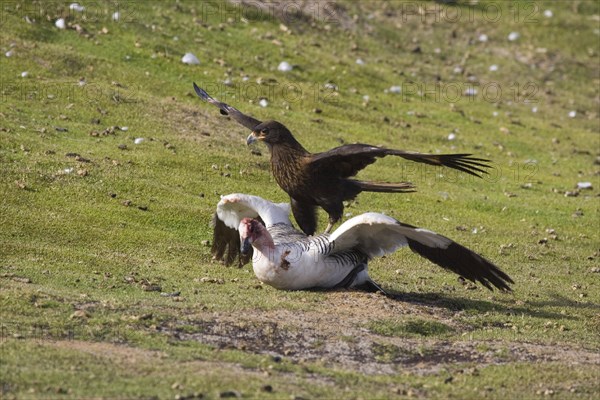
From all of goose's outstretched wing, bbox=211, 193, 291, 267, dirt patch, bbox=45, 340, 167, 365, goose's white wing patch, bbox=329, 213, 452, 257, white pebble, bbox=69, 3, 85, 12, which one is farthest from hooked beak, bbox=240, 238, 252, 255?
→ white pebble, bbox=69, 3, 85, 12

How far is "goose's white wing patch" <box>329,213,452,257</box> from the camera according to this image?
10.4 meters

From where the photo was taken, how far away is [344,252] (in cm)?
1104

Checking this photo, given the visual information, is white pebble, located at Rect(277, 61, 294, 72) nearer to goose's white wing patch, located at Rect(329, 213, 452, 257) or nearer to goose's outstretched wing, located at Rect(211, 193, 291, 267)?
goose's outstretched wing, located at Rect(211, 193, 291, 267)

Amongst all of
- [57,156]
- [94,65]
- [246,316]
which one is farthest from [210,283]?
[94,65]

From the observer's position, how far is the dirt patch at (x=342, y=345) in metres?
8.81

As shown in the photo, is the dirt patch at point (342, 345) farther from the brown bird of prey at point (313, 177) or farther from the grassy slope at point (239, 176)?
the brown bird of prey at point (313, 177)

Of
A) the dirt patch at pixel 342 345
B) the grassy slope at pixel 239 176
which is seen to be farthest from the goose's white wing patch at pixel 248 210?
the dirt patch at pixel 342 345

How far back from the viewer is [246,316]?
31.6ft

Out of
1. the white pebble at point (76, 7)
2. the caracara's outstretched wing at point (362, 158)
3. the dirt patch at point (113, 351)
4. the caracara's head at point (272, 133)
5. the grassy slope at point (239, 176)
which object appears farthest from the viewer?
the white pebble at point (76, 7)

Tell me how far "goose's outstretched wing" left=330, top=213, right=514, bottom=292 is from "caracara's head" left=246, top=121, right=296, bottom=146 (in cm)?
187

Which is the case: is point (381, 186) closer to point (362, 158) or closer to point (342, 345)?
point (362, 158)

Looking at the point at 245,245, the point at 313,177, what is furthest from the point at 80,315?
the point at 313,177

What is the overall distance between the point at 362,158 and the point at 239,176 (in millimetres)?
4698

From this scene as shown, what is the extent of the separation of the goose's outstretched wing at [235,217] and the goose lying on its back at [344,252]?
1.48ft
